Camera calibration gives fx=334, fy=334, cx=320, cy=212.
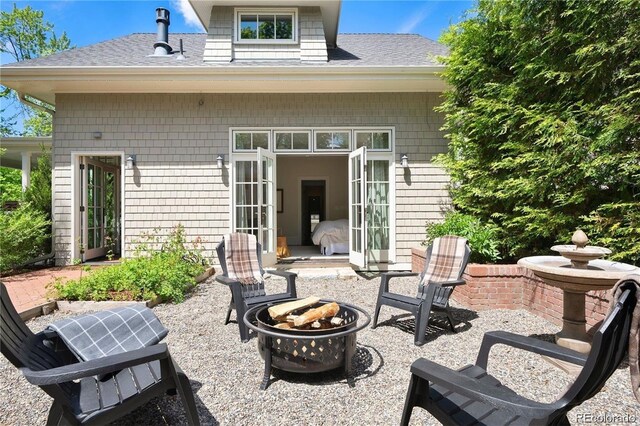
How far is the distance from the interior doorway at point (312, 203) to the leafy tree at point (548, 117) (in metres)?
6.76

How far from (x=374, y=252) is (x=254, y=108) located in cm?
351

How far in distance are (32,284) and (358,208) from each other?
5039mm

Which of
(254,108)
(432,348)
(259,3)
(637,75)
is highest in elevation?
(259,3)

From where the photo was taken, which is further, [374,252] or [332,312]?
[374,252]

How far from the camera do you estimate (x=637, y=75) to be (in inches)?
116

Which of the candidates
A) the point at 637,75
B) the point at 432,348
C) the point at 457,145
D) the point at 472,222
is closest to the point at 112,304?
the point at 432,348

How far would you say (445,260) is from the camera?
3508 millimetres

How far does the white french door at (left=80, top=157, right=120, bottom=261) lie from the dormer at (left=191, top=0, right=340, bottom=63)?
3.25 meters

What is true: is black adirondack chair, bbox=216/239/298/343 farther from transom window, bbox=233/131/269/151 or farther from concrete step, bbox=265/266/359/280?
transom window, bbox=233/131/269/151

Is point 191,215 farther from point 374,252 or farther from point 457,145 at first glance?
point 457,145

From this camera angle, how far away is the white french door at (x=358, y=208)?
5.58 meters

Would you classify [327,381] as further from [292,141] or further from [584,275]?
[292,141]

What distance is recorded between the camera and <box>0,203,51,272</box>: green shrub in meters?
5.35

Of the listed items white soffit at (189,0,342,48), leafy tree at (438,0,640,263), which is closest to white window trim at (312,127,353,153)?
leafy tree at (438,0,640,263)
